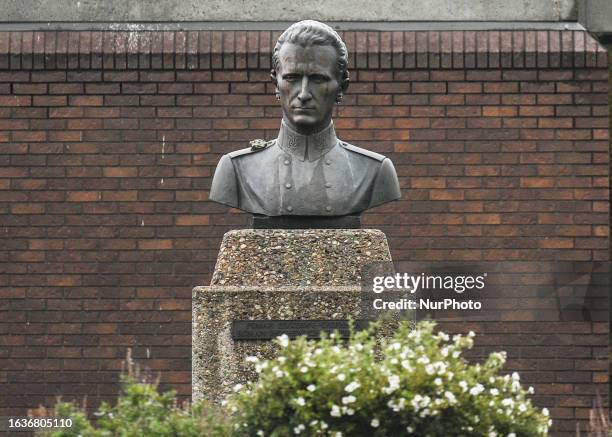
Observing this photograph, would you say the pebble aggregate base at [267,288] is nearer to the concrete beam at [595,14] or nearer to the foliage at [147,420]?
the foliage at [147,420]

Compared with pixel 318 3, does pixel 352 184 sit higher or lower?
lower

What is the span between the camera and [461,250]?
37.8 ft

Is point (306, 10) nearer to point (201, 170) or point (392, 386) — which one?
point (201, 170)

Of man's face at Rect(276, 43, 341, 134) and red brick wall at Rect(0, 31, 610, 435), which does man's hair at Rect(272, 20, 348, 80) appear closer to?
man's face at Rect(276, 43, 341, 134)

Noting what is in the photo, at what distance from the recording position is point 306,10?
11.7 metres

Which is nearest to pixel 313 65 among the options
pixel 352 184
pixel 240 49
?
pixel 352 184

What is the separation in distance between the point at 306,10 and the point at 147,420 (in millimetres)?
5222

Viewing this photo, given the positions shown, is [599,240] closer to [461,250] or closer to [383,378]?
[461,250]

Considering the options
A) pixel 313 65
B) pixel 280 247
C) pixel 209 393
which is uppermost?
pixel 313 65

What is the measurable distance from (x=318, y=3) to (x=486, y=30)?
46.3 inches

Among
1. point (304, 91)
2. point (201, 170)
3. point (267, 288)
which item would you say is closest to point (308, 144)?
point (304, 91)

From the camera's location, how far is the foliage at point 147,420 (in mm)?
6965

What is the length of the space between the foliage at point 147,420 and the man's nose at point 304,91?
1.81 metres

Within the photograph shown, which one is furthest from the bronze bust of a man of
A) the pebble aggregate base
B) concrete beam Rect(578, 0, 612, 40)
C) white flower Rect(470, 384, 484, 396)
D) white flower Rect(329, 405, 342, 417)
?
concrete beam Rect(578, 0, 612, 40)
